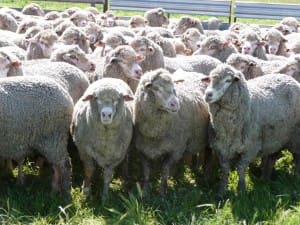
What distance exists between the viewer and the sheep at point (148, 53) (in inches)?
276

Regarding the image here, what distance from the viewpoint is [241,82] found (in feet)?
17.6

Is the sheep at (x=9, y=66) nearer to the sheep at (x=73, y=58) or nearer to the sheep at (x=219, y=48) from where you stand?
the sheep at (x=73, y=58)

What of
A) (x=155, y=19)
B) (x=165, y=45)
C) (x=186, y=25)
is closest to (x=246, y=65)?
(x=165, y=45)

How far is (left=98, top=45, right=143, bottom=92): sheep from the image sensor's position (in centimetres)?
638

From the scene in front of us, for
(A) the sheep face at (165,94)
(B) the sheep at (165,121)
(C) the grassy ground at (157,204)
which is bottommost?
(C) the grassy ground at (157,204)

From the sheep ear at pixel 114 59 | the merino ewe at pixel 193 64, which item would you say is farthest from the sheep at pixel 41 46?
the merino ewe at pixel 193 64

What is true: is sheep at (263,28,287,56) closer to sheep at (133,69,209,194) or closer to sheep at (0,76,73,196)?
sheep at (133,69,209,194)

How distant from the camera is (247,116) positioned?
5.46 m

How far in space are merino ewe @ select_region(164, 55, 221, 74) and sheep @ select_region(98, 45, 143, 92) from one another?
3.28 feet

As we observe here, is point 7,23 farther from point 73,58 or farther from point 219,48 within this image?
point 219,48

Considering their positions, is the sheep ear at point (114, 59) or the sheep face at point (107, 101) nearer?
the sheep face at point (107, 101)

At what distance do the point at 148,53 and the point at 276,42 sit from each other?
114 inches

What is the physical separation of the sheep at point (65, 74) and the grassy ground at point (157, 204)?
969mm

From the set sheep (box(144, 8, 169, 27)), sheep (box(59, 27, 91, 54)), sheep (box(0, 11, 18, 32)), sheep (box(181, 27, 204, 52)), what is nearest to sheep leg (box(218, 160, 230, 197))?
sheep (box(59, 27, 91, 54))
